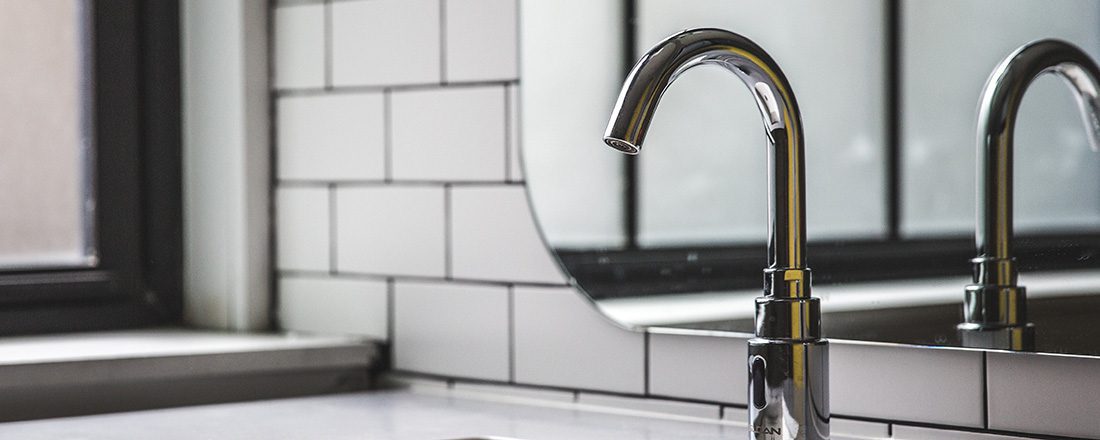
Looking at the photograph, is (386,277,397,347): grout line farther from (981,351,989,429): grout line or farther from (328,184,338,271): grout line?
(981,351,989,429): grout line

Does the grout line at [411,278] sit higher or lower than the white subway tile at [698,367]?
higher

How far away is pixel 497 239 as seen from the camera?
1.34 m

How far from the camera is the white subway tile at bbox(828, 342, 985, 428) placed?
41.0 inches

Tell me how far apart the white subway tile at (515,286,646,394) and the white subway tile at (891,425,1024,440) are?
25 cm

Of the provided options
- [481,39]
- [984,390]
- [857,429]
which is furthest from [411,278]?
[984,390]

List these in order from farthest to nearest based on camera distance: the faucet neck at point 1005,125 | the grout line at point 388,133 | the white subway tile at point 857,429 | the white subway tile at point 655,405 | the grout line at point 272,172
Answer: the grout line at point 272,172
the grout line at point 388,133
the white subway tile at point 655,405
the white subway tile at point 857,429
the faucet neck at point 1005,125

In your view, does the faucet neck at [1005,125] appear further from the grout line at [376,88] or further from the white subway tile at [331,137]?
the white subway tile at [331,137]

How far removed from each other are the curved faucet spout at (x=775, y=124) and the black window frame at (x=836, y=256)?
137 millimetres

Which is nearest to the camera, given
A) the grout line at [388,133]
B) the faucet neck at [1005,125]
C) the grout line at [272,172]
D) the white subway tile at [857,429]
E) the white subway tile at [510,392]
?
the faucet neck at [1005,125]

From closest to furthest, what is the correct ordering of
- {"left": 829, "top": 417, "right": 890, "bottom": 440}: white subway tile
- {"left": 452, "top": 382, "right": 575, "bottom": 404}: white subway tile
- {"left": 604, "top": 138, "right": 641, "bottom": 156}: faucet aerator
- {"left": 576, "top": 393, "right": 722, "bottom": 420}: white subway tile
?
{"left": 604, "top": 138, "right": 641, "bottom": 156}: faucet aerator
{"left": 829, "top": 417, "right": 890, "bottom": 440}: white subway tile
{"left": 576, "top": 393, "right": 722, "bottom": 420}: white subway tile
{"left": 452, "top": 382, "right": 575, "bottom": 404}: white subway tile

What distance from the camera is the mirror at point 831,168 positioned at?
1.00 m

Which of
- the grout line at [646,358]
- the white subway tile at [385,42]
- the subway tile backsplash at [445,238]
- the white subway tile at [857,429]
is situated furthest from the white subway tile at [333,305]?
the white subway tile at [857,429]

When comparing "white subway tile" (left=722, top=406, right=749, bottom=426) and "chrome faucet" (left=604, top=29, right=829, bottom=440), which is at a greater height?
"chrome faucet" (left=604, top=29, right=829, bottom=440)

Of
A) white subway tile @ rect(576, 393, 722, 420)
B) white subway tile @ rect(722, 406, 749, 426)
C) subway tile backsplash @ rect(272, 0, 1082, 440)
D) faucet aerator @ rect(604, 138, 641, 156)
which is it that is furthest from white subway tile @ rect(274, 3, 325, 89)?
faucet aerator @ rect(604, 138, 641, 156)
